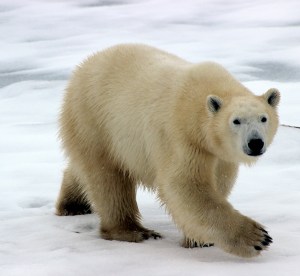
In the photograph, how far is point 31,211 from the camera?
4781 millimetres

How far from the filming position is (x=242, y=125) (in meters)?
3.36

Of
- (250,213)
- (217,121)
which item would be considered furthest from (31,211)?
(217,121)

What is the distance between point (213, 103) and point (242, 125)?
0.66 ft

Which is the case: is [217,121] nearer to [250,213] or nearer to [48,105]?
[250,213]

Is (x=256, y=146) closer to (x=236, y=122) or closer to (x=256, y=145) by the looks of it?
(x=256, y=145)

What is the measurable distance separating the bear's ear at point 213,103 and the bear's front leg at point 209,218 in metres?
0.33

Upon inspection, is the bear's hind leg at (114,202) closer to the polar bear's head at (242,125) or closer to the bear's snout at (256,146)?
the polar bear's head at (242,125)

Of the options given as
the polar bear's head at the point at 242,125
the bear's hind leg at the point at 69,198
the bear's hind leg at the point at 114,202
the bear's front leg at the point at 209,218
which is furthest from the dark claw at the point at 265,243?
the bear's hind leg at the point at 69,198

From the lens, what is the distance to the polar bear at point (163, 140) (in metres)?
3.43

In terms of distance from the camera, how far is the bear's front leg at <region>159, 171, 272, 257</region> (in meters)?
3.37

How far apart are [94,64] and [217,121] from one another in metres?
1.11

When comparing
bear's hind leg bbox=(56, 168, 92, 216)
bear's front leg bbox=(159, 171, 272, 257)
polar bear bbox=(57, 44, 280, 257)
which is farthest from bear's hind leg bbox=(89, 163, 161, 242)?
bear's front leg bbox=(159, 171, 272, 257)

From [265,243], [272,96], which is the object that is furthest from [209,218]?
[272,96]

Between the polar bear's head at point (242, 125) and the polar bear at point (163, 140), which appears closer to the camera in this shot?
the polar bear's head at point (242, 125)
